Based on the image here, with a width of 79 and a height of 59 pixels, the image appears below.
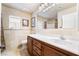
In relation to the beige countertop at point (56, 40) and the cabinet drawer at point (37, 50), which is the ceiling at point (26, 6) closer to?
the beige countertop at point (56, 40)

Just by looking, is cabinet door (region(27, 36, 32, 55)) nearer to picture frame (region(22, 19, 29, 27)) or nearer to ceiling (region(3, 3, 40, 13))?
picture frame (region(22, 19, 29, 27))

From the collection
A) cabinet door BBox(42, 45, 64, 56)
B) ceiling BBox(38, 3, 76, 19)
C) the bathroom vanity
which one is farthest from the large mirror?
cabinet door BBox(42, 45, 64, 56)

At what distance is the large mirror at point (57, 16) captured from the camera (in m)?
1.48

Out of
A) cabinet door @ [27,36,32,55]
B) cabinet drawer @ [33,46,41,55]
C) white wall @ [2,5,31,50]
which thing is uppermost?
white wall @ [2,5,31,50]

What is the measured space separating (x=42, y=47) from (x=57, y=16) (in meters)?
0.48

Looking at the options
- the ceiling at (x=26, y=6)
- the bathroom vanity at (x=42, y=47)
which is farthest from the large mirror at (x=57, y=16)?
the bathroom vanity at (x=42, y=47)

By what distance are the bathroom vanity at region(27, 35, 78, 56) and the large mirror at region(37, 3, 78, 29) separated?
21cm

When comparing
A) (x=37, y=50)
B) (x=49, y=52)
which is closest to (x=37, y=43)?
(x=37, y=50)

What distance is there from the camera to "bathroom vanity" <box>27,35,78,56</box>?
1.32 meters

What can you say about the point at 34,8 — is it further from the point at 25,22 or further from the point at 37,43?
the point at 37,43

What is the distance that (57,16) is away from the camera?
155cm

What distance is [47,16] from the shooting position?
1609 millimetres

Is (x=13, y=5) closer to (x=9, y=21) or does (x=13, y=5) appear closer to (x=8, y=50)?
(x=9, y=21)

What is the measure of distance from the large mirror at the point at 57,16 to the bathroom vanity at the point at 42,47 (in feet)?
0.70
